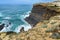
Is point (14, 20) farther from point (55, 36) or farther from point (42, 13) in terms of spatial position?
point (55, 36)

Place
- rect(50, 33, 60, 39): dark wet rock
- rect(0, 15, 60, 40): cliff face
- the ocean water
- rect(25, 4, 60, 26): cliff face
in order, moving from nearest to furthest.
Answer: rect(50, 33, 60, 39): dark wet rock < rect(0, 15, 60, 40): cliff face < rect(25, 4, 60, 26): cliff face < the ocean water

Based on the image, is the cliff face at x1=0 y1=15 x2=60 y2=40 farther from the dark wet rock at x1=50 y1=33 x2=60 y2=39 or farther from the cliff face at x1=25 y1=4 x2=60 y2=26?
the cliff face at x1=25 y1=4 x2=60 y2=26

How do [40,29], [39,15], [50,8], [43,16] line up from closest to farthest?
1. [40,29]
2. [50,8]
3. [43,16]
4. [39,15]

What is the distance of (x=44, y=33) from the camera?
2345 centimetres

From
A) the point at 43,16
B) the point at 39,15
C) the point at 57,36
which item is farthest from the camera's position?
the point at 39,15

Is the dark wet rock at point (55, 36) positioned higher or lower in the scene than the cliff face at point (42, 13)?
higher

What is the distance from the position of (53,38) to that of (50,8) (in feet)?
114

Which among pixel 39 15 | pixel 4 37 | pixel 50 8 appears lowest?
pixel 39 15

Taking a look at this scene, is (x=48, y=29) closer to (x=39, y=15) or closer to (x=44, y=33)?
(x=44, y=33)

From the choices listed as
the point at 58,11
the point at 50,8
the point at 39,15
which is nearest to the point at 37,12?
the point at 39,15

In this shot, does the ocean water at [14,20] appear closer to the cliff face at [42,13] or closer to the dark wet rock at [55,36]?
the cliff face at [42,13]

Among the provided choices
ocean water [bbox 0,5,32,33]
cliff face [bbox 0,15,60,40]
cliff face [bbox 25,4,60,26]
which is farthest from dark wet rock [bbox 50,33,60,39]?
ocean water [bbox 0,5,32,33]

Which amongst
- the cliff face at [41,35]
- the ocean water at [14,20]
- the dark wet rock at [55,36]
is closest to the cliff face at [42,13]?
the ocean water at [14,20]

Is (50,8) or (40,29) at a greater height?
(40,29)
